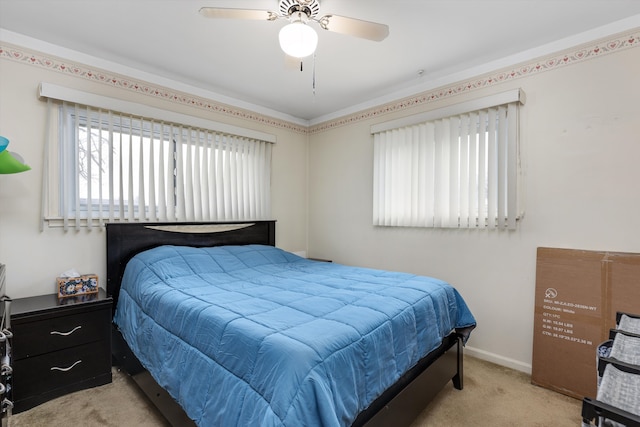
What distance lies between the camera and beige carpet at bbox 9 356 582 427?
1.83 metres

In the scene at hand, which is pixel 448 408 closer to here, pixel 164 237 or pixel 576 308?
pixel 576 308

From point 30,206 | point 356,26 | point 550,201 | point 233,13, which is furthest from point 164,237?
point 550,201

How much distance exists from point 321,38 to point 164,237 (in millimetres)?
2169

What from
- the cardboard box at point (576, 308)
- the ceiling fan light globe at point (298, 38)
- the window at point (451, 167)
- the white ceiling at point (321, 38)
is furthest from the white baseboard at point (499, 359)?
the ceiling fan light globe at point (298, 38)

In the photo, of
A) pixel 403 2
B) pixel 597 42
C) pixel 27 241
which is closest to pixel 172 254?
pixel 27 241

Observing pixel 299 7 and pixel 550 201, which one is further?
pixel 550 201

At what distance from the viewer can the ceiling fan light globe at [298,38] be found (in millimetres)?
1587

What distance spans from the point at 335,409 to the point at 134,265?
2.05 metres

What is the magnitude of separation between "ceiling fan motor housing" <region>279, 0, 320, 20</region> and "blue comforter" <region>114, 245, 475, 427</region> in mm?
1663

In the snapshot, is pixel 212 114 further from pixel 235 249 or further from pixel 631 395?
pixel 631 395

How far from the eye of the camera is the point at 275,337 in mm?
1232

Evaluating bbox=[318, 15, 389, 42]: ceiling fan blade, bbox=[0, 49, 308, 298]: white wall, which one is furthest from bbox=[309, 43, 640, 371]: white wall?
bbox=[0, 49, 308, 298]: white wall

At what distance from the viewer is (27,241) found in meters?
2.25

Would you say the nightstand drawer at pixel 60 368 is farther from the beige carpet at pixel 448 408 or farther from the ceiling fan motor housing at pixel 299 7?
the ceiling fan motor housing at pixel 299 7
